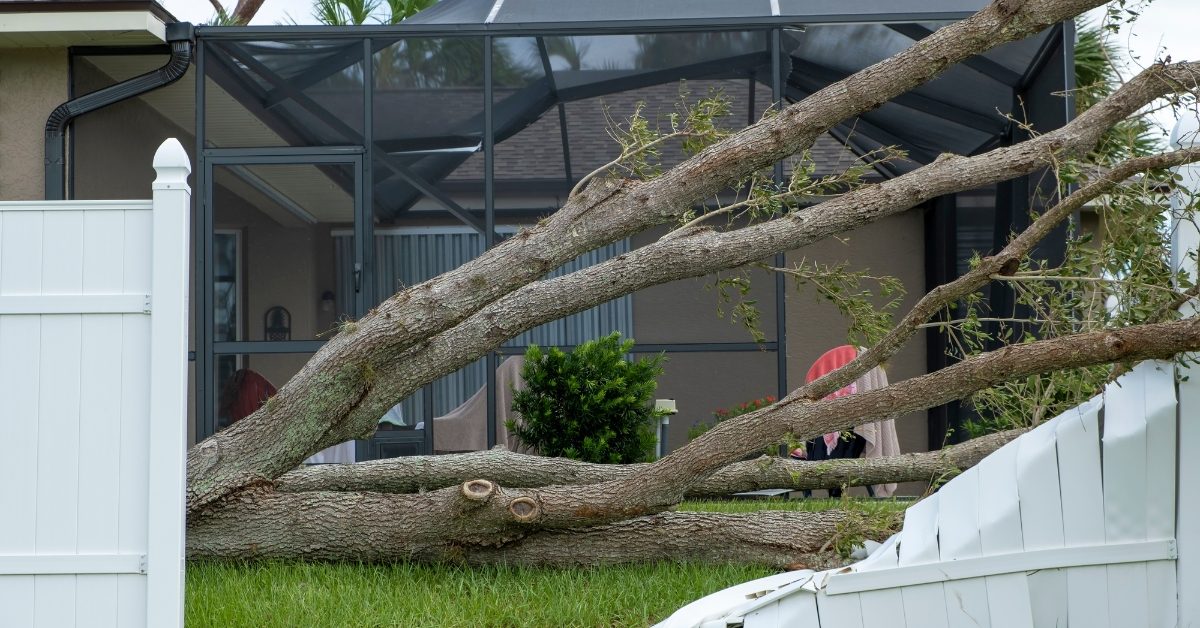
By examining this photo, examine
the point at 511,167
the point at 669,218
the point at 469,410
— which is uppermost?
the point at 511,167

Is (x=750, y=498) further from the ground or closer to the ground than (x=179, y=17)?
closer to the ground

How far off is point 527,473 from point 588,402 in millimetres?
1377

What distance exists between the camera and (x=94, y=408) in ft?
8.93

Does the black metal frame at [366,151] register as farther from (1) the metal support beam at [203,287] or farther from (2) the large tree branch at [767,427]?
(2) the large tree branch at [767,427]

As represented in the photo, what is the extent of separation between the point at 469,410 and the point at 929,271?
16.0 ft

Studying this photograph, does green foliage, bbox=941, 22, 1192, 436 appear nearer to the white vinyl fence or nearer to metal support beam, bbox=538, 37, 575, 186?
the white vinyl fence

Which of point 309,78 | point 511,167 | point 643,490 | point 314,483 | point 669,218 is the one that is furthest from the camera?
point 511,167

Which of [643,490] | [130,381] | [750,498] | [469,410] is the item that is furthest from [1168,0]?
[469,410]

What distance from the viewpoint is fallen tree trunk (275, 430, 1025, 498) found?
4754 mm

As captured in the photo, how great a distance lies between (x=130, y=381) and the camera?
107 inches

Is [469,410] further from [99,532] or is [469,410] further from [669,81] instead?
[99,532]

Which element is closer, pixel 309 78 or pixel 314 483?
pixel 314 483

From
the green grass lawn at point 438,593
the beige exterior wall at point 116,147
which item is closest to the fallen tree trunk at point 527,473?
the green grass lawn at point 438,593

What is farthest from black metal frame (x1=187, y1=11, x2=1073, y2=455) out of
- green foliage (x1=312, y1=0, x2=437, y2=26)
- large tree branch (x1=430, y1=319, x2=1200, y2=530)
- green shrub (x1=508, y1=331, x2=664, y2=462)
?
green foliage (x1=312, y1=0, x2=437, y2=26)
